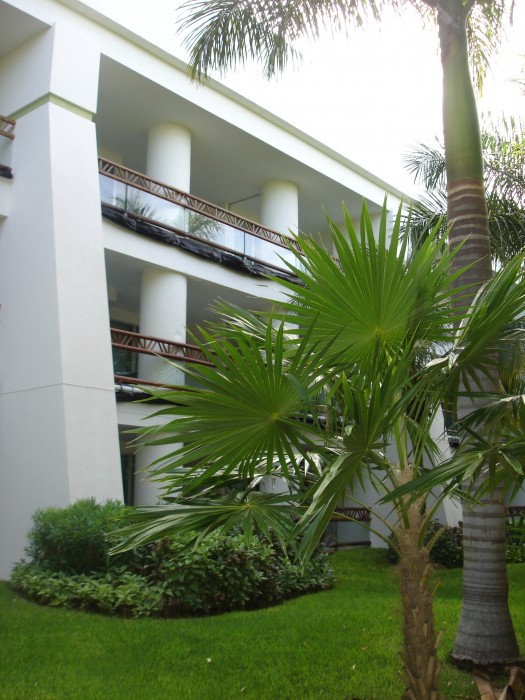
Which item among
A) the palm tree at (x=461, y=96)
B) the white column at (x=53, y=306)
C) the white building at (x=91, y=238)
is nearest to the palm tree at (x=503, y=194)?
→ the palm tree at (x=461, y=96)

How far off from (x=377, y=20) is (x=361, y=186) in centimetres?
1183

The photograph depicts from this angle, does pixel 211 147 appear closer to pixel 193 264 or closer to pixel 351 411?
pixel 193 264

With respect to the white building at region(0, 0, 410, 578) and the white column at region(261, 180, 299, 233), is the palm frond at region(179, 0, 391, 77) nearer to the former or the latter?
the white building at region(0, 0, 410, 578)

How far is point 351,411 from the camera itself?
4344mm

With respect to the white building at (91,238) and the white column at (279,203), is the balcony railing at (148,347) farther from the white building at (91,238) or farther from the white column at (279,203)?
the white column at (279,203)

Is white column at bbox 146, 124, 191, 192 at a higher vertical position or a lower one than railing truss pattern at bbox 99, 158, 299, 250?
higher

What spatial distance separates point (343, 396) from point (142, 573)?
6.08 m

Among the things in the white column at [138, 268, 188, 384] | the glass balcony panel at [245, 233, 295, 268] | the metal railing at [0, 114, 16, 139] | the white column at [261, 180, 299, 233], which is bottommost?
the white column at [138, 268, 188, 384]

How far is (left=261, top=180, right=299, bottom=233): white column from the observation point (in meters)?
19.8

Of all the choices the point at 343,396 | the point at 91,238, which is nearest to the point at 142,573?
the point at 91,238

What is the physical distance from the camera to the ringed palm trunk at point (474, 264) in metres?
6.61

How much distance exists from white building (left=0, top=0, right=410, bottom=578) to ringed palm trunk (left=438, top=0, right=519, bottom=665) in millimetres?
4183

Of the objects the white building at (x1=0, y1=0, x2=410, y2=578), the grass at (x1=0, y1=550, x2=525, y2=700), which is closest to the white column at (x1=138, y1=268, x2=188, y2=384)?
the white building at (x1=0, y1=0, x2=410, y2=578)

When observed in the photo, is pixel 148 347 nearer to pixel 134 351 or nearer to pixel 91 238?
pixel 134 351
